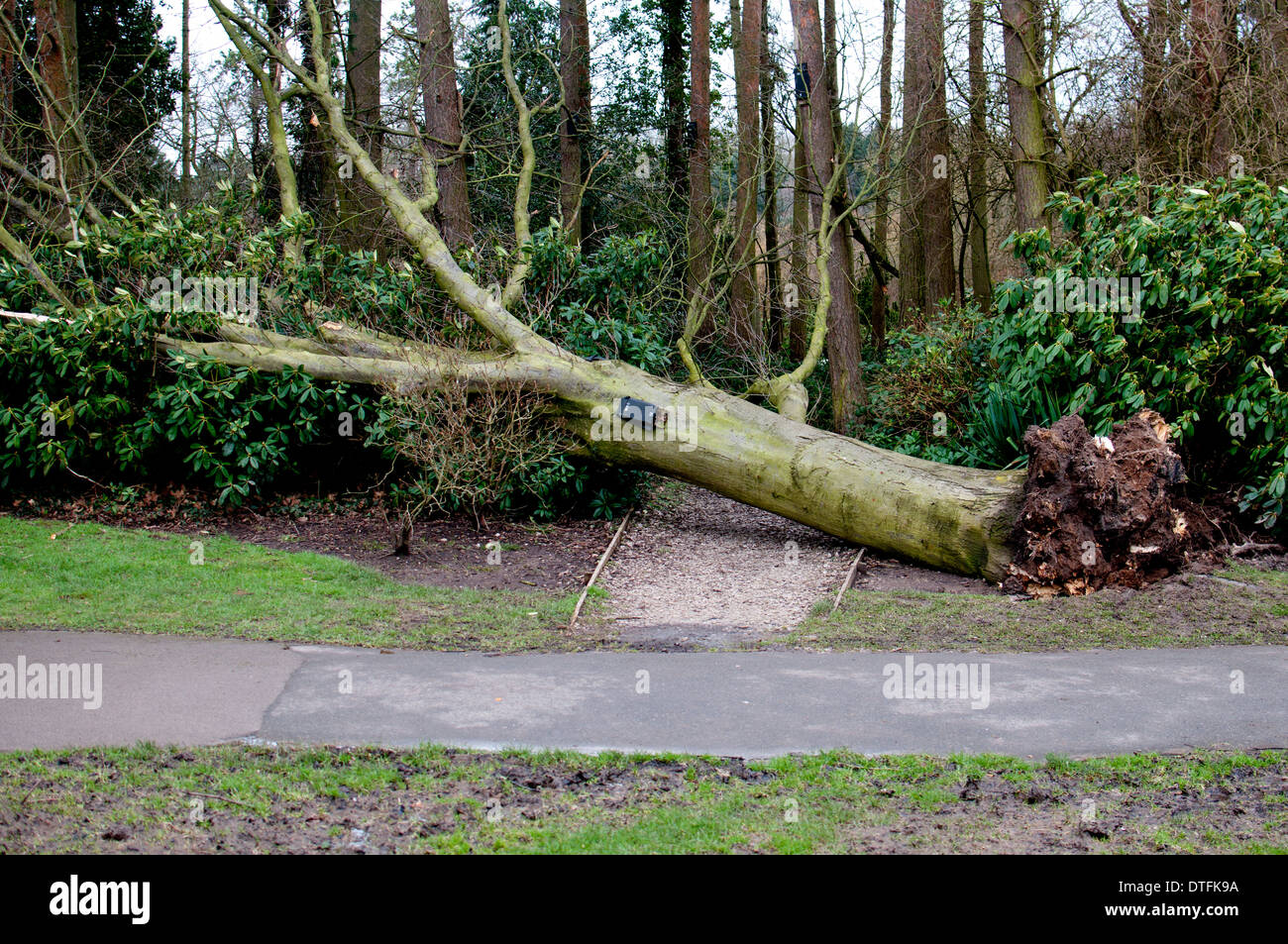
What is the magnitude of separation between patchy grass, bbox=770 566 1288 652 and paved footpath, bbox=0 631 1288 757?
1.01 ft

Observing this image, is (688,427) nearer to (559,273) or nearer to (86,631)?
(559,273)

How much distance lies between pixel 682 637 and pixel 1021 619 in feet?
8.40

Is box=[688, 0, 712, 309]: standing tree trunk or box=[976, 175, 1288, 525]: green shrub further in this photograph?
box=[688, 0, 712, 309]: standing tree trunk

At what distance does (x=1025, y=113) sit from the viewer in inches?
545

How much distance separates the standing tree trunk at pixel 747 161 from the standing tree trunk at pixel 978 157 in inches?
135

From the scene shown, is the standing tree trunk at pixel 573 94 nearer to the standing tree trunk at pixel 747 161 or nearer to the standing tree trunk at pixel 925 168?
the standing tree trunk at pixel 747 161

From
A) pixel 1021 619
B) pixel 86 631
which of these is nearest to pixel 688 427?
pixel 1021 619

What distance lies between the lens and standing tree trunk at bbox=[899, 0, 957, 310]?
51.9 feet

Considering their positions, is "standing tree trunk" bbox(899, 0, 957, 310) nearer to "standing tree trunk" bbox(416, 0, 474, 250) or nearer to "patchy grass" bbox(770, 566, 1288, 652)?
"standing tree trunk" bbox(416, 0, 474, 250)

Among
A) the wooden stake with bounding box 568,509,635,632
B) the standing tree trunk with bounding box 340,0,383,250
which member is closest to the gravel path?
the wooden stake with bounding box 568,509,635,632

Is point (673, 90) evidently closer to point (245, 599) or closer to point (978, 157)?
point (978, 157)

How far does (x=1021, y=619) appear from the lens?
792 cm

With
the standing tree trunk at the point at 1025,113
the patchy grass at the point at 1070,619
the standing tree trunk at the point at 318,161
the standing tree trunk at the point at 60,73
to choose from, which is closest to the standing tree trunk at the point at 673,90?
the standing tree trunk at the point at 318,161

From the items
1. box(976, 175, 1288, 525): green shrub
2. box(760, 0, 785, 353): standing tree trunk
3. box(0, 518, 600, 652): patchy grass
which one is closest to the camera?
box(0, 518, 600, 652): patchy grass
